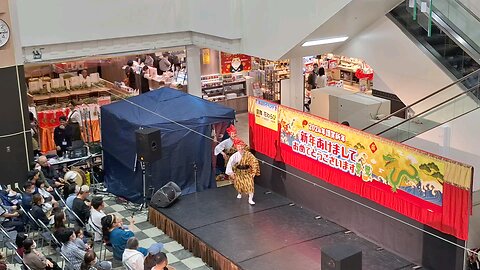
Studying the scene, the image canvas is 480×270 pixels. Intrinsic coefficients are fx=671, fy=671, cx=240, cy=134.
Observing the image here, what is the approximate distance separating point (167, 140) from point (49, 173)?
7.25 feet

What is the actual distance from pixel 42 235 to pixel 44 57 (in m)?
4.49

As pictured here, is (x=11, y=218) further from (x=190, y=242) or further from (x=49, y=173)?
(x=190, y=242)

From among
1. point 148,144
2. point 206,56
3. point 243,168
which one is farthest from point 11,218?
point 206,56

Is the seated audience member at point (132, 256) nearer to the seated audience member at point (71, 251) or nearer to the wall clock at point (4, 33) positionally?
the seated audience member at point (71, 251)

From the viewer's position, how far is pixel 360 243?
9.53 meters

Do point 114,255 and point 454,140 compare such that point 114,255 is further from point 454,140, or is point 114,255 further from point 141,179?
point 454,140

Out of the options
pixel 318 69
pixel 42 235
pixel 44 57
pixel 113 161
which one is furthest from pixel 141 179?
pixel 318 69

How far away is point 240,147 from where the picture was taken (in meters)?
10.8

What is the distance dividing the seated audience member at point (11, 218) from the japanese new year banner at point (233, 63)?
8331 millimetres

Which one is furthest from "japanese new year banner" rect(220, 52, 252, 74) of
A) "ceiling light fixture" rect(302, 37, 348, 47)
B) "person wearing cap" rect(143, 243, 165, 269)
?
"person wearing cap" rect(143, 243, 165, 269)

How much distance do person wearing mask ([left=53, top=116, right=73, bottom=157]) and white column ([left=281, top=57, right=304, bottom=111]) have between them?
4993mm

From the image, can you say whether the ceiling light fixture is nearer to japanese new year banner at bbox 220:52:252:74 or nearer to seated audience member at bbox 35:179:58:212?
japanese new year banner at bbox 220:52:252:74

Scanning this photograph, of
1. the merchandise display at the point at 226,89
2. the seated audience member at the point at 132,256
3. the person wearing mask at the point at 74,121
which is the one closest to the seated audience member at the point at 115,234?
the seated audience member at the point at 132,256

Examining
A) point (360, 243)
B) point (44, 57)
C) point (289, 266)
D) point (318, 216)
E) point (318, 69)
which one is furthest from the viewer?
point (318, 69)
